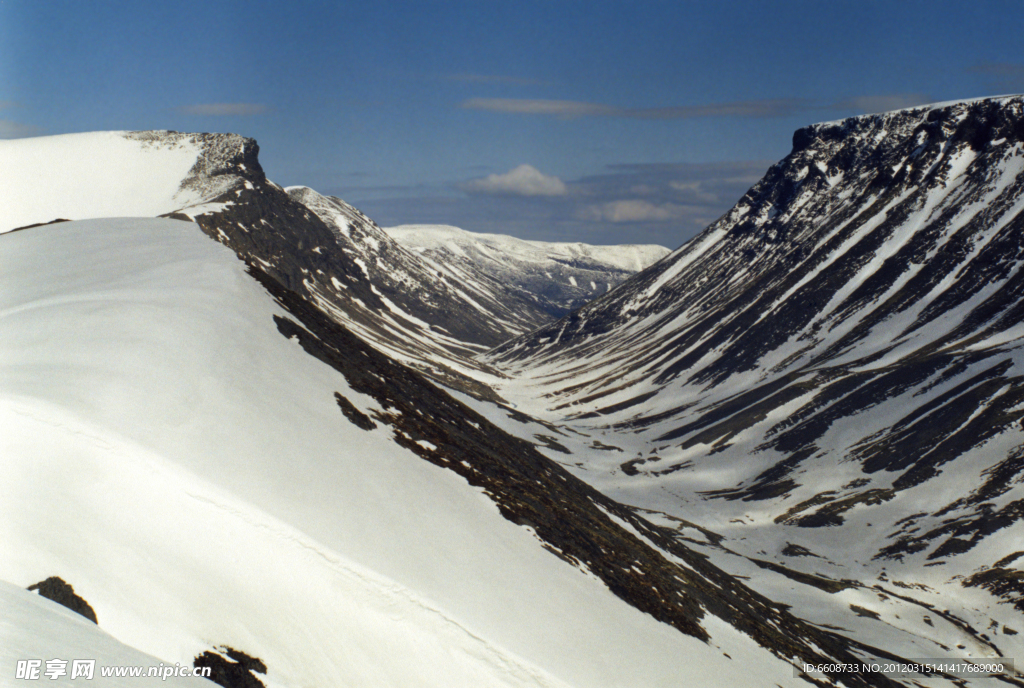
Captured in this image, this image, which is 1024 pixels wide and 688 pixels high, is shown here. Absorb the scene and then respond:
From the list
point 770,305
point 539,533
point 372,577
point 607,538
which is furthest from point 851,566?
point 770,305

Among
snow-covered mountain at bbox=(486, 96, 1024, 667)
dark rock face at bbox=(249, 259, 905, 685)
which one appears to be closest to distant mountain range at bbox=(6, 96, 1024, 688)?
dark rock face at bbox=(249, 259, 905, 685)

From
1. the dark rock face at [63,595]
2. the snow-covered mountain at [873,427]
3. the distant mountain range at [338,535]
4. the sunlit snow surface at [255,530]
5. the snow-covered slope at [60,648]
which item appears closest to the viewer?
the snow-covered slope at [60,648]

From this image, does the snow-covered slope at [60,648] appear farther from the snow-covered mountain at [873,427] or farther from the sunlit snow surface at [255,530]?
the snow-covered mountain at [873,427]

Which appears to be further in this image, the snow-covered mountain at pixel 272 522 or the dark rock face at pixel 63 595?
the snow-covered mountain at pixel 272 522

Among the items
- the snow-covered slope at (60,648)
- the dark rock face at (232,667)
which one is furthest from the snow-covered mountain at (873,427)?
the snow-covered slope at (60,648)

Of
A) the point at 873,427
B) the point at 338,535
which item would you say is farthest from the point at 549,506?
the point at 873,427

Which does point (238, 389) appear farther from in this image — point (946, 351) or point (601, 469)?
point (946, 351)

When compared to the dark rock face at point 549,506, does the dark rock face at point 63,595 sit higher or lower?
lower
